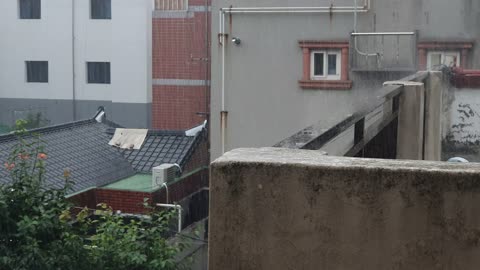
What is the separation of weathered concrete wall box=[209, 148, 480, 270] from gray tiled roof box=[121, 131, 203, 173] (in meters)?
8.89

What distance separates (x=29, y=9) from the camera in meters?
15.7

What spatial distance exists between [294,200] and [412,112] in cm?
235

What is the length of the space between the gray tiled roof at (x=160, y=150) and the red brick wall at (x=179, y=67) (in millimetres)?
2937

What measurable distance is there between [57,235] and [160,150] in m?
6.47

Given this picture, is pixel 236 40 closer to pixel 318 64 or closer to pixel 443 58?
pixel 318 64

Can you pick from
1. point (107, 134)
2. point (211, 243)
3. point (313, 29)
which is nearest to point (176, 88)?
point (107, 134)

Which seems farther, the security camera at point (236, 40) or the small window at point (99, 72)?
the small window at point (99, 72)

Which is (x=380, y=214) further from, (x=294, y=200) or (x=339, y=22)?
(x=339, y=22)

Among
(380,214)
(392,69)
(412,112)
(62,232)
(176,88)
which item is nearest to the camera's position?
(380,214)

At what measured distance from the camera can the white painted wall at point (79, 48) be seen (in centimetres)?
1502

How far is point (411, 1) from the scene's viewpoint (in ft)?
25.1

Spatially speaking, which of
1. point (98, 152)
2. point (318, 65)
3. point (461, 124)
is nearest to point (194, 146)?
point (98, 152)

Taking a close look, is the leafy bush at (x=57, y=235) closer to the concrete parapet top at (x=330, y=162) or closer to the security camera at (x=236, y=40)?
the concrete parapet top at (x=330, y=162)

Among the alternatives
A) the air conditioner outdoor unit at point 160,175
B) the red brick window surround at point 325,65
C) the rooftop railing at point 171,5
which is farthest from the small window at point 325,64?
the rooftop railing at point 171,5
